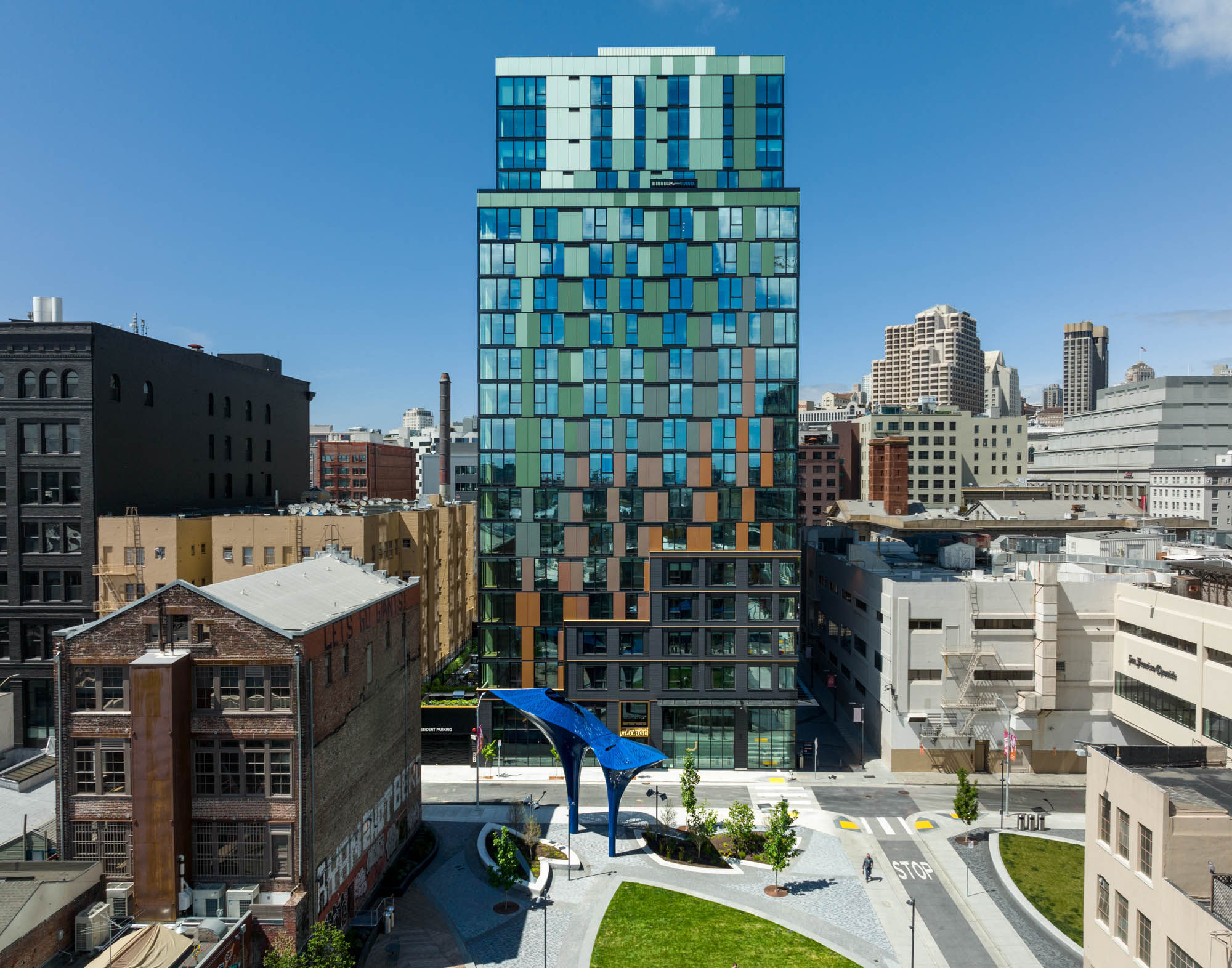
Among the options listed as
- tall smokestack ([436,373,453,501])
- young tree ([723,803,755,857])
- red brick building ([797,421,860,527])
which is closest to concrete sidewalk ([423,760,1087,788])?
young tree ([723,803,755,857])

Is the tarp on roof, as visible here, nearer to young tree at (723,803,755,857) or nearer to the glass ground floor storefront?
young tree at (723,803,755,857)

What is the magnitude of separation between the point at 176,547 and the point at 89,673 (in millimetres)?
27776

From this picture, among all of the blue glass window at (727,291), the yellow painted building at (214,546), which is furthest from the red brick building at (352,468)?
the blue glass window at (727,291)

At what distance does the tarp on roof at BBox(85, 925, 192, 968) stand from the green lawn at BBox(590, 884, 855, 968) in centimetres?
1786

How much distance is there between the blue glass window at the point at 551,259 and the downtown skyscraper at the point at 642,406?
0.69 ft

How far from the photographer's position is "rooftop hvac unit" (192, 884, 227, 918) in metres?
32.1

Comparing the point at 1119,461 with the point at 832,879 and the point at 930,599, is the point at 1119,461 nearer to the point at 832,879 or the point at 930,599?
the point at 930,599

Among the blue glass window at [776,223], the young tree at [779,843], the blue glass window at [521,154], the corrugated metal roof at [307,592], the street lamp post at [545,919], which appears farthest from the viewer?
the blue glass window at [521,154]

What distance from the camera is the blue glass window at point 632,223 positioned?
64.9 m

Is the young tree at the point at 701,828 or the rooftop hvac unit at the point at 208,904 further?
the young tree at the point at 701,828

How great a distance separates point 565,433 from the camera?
6506 cm

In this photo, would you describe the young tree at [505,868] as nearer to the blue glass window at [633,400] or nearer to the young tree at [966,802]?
the young tree at [966,802]

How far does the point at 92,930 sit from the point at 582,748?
26.5 meters

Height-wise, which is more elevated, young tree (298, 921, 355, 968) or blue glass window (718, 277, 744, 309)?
blue glass window (718, 277, 744, 309)
